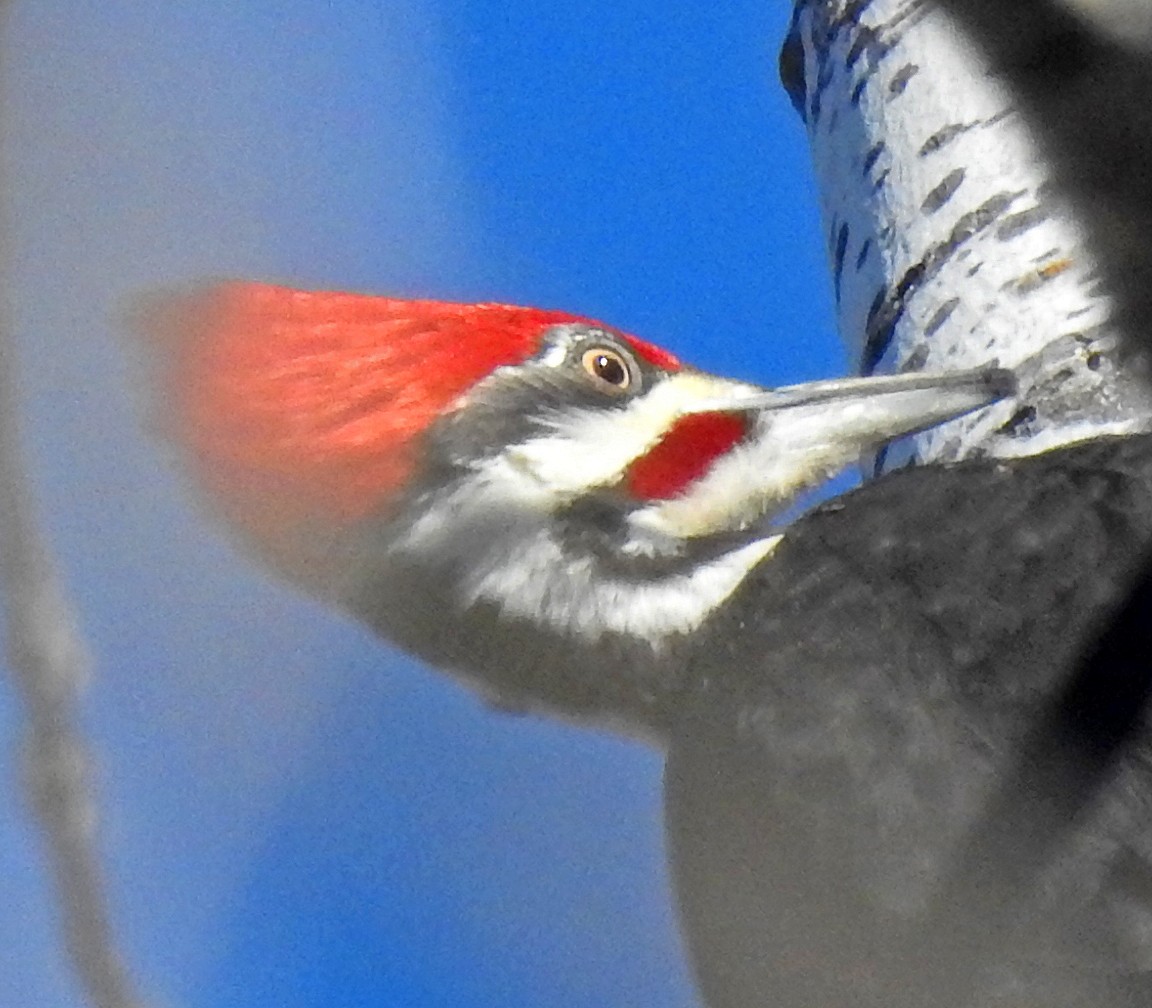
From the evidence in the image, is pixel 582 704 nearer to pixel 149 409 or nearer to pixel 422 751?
pixel 422 751

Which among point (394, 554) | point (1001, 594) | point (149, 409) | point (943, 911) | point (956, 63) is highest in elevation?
point (956, 63)

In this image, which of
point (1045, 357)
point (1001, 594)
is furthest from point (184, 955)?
point (1045, 357)

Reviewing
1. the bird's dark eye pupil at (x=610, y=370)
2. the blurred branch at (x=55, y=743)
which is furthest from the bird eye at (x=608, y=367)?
the blurred branch at (x=55, y=743)

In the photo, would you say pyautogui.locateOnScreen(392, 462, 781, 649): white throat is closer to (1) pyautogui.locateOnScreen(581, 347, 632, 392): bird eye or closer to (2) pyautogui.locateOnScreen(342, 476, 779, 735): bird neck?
(2) pyautogui.locateOnScreen(342, 476, 779, 735): bird neck

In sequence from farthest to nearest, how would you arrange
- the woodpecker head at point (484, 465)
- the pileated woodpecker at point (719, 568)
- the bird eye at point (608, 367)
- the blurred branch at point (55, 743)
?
the bird eye at point (608, 367), the woodpecker head at point (484, 465), the pileated woodpecker at point (719, 568), the blurred branch at point (55, 743)

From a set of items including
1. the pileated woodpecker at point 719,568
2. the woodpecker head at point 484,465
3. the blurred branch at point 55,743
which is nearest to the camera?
the blurred branch at point 55,743

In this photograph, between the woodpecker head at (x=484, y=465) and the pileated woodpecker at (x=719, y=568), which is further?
the woodpecker head at (x=484, y=465)

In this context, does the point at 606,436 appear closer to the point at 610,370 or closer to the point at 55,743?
the point at 610,370

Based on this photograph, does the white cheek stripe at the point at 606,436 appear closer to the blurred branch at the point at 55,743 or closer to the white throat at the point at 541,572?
Result: the white throat at the point at 541,572
